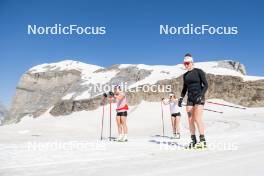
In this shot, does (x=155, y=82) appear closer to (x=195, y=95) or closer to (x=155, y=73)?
(x=155, y=73)

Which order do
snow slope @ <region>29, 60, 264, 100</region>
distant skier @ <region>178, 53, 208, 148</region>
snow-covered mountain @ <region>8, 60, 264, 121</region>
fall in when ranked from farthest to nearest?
snow slope @ <region>29, 60, 264, 100</region>, snow-covered mountain @ <region>8, 60, 264, 121</region>, distant skier @ <region>178, 53, 208, 148</region>

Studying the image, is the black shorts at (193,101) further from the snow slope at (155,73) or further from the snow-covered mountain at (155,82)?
the snow-covered mountain at (155,82)

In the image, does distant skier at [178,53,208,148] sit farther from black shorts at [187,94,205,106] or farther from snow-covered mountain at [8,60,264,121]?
snow-covered mountain at [8,60,264,121]

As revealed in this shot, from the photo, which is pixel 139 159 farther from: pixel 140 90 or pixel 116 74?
pixel 116 74

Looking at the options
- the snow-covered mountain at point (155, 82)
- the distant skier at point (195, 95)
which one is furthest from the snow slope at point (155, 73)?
the distant skier at point (195, 95)

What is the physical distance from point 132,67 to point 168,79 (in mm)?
12030

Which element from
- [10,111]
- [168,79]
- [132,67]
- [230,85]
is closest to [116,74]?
[132,67]

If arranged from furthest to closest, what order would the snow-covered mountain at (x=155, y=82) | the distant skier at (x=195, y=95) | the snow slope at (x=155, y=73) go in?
the snow slope at (x=155, y=73), the snow-covered mountain at (x=155, y=82), the distant skier at (x=195, y=95)

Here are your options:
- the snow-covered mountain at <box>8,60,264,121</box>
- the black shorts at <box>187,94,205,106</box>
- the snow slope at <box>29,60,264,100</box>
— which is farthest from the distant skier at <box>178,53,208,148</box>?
the snow-covered mountain at <box>8,60,264,121</box>

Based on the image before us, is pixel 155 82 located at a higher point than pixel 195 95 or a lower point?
higher

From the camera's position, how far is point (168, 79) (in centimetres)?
3947

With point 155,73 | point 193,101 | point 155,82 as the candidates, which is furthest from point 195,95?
point 155,73

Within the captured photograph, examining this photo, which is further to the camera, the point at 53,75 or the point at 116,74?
the point at 53,75

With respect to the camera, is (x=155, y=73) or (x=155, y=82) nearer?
(x=155, y=82)
